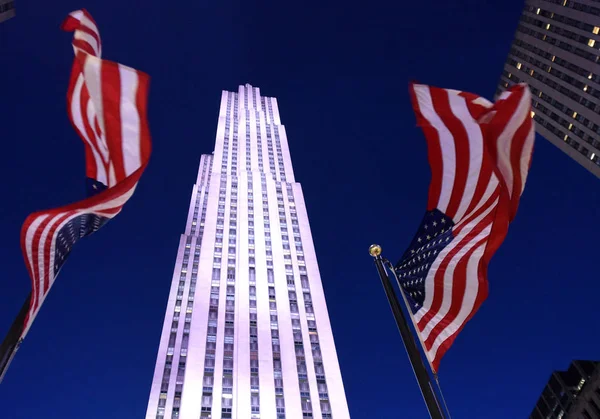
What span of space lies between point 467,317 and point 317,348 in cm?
5755

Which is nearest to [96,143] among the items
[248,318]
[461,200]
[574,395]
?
[461,200]

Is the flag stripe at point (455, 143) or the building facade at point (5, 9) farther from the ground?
the building facade at point (5, 9)

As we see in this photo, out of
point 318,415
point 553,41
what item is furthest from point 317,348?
point 553,41

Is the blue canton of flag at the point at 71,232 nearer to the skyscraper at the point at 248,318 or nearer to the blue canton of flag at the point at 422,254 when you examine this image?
the blue canton of flag at the point at 422,254

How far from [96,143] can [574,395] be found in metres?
51.5

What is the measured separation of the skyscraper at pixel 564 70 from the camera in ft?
168

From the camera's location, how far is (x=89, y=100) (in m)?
13.4

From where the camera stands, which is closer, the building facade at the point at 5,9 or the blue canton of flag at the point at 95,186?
the blue canton of flag at the point at 95,186

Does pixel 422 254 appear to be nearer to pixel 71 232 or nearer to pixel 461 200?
pixel 461 200

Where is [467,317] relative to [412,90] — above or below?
below

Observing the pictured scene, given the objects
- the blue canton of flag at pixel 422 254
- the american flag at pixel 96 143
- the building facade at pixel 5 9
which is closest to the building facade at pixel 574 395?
the blue canton of flag at pixel 422 254

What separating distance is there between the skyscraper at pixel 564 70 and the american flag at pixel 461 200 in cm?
4412

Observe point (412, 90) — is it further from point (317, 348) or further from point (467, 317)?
point (317, 348)

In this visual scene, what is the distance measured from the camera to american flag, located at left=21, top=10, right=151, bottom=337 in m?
11.4
